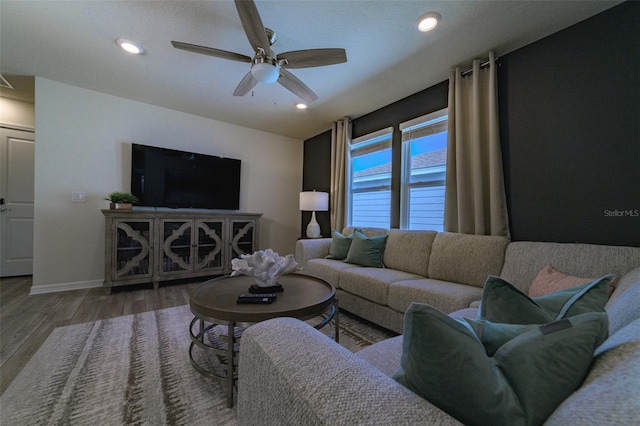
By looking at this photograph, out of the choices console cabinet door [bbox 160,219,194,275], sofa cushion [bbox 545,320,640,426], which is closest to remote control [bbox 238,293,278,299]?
sofa cushion [bbox 545,320,640,426]

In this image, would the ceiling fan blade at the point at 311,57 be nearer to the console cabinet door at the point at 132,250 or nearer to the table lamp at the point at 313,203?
the table lamp at the point at 313,203

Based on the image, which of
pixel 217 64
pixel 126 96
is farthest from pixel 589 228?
pixel 126 96

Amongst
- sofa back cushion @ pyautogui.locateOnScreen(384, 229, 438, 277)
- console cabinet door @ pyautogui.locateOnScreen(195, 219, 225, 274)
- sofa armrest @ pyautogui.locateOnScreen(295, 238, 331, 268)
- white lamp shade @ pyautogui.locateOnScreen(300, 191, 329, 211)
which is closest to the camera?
sofa back cushion @ pyautogui.locateOnScreen(384, 229, 438, 277)

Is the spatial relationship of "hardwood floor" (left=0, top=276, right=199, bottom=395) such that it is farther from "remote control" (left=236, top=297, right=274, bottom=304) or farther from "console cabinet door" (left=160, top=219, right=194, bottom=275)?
"remote control" (left=236, top=297, right=274, bottom=304)

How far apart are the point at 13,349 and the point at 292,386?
2.39 m

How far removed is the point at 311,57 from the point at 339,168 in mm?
2046

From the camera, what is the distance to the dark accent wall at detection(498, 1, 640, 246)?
1.59 metres

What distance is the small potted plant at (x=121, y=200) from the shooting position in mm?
2885

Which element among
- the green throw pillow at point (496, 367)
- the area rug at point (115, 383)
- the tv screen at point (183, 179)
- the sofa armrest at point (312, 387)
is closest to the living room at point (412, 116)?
the tv screen at point (183, 179)

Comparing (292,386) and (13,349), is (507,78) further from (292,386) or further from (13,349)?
(13,349)

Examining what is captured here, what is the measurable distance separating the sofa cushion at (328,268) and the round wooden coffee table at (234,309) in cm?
54

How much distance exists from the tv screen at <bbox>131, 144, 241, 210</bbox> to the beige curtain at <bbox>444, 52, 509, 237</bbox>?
120 inches

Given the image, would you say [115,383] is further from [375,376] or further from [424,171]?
[424,171]

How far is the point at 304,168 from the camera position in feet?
15.6
